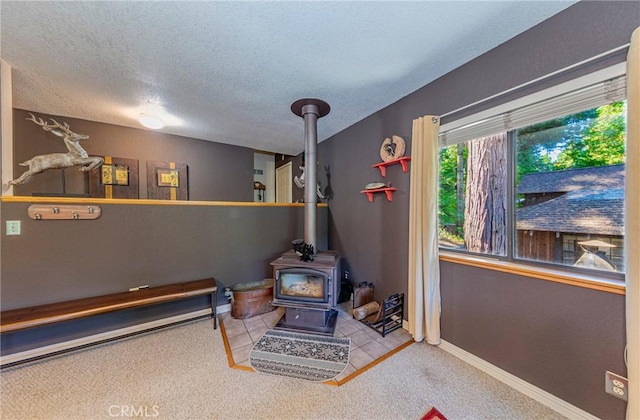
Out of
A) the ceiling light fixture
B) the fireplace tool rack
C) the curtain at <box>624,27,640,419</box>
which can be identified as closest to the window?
the curtain at <box>624,27,640,419</box>

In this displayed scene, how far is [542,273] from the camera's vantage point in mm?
1437

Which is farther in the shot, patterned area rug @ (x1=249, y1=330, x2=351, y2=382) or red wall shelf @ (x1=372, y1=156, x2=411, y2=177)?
red wall shelf @ (x1=372, y1=156, x2=411, y2=177)

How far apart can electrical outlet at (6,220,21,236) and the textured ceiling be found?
4.26 ft

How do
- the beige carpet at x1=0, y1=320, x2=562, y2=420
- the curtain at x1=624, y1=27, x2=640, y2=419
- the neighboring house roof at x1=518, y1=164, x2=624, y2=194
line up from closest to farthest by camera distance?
1. the curtain at x1=624, y1=27, x2=640, y2=419
2. the neighboring house roof at x1=518, y1=164, x2=624, y2=194
3. the beige carpet at x1=0, y1=320, x2=562, y2=420

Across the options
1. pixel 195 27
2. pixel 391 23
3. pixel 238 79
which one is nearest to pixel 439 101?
pixel 391 23

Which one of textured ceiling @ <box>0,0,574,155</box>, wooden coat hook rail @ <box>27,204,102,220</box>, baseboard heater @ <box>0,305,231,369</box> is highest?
textured ceiling @ <box>0,0,574,155</box>

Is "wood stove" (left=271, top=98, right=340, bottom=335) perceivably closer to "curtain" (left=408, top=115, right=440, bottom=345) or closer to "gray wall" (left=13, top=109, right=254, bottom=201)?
"curtain" (left=408, top=115, right=440, bottom=345)

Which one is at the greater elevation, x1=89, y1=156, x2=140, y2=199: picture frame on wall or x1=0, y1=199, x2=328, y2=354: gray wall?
x1=89, y1=156, x2=140, y2=199: picture frame on wall

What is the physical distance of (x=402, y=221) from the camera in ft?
7.79

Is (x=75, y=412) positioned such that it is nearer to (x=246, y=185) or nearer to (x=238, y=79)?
(x=238, y=79)

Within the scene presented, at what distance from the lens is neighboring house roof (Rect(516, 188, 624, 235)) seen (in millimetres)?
1258

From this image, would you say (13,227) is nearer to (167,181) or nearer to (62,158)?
(62,158)

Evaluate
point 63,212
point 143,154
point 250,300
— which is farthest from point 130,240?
point 143,154

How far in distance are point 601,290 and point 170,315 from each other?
3.54 m
